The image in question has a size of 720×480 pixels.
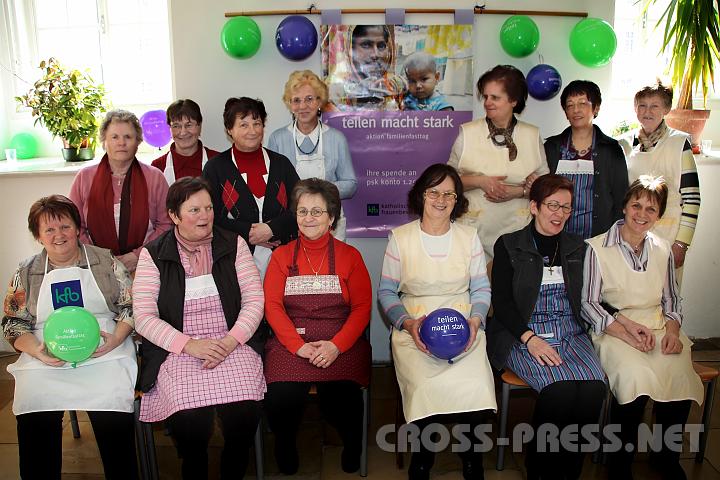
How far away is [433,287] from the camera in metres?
2.60

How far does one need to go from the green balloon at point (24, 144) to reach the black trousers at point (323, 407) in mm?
2948

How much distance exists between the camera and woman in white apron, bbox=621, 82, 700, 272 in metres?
2.89

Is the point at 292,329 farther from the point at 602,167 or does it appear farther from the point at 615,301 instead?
the point at 602,167

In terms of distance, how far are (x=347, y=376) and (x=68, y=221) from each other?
4.28 ft

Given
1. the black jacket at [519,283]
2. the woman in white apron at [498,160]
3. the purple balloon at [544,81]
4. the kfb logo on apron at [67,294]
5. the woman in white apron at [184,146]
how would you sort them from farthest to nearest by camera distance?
the purple balloon at [544,81] < the woman in white apron at [184,146] < the woman in white apron at [498,160] < the black jacket at [519,283] < the kfb logo on apron at [67,294]

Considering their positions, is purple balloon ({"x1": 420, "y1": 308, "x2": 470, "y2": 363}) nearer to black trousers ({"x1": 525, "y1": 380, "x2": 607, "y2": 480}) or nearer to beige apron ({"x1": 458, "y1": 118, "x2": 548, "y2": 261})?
black trousers ({"x1": 525, "y1": 380, "x2": 607, "y2": 480})

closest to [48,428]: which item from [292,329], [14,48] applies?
[292,329]

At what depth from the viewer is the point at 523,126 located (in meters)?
2.92

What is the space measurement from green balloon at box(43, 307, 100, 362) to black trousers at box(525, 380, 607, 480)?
5.87 feet

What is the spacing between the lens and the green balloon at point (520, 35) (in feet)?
10.4

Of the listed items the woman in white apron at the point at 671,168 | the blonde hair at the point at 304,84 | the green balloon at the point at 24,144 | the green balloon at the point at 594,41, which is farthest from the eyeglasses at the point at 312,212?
the green balloon at the point at 24,144

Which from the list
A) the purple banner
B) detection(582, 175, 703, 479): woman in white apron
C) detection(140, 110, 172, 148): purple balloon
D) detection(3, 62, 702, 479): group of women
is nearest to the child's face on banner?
the purple banner

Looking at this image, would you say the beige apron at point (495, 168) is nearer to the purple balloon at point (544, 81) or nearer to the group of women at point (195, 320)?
the purple balloon at point (544, 81)

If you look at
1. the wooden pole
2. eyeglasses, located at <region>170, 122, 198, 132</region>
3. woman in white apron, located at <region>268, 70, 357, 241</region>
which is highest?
the wooden pole
